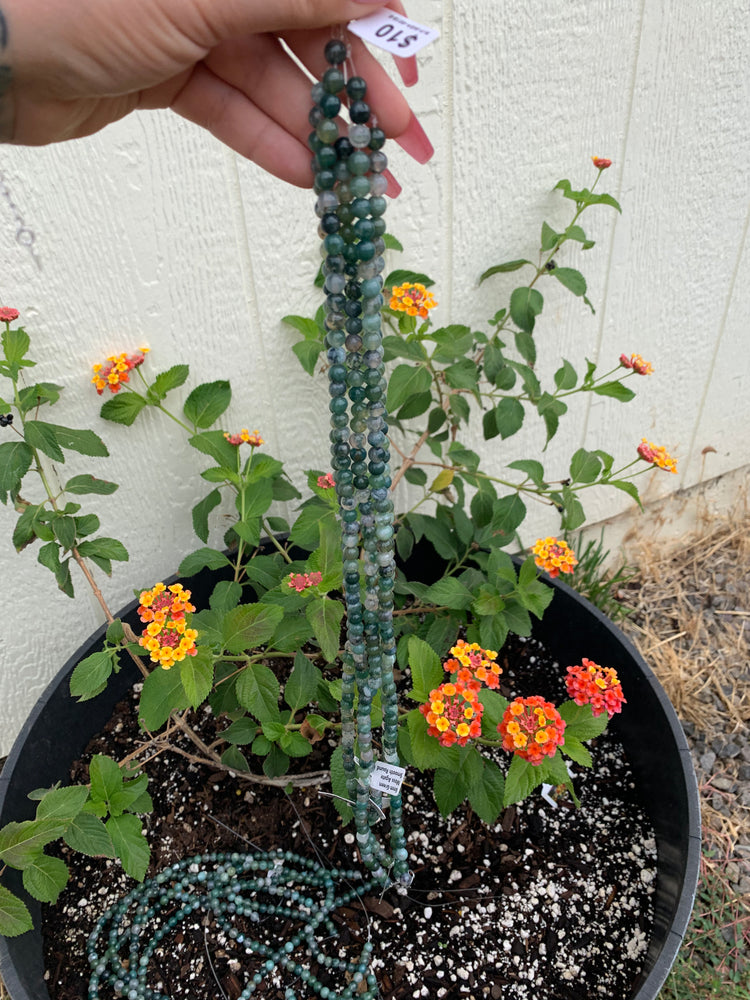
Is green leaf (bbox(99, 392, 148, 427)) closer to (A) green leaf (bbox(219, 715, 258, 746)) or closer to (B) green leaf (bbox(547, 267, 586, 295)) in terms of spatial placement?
(A) green leaf (bbox(219, 715, 258, 746))

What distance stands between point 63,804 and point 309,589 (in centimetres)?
35

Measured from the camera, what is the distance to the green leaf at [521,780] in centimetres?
82

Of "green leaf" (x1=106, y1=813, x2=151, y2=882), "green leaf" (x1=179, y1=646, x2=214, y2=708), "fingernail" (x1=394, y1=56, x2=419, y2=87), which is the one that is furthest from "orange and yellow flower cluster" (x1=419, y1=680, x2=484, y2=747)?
"fingernail" (x1=394, y1=56, x2=419, y2=87)

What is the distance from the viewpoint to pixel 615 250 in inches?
53.4

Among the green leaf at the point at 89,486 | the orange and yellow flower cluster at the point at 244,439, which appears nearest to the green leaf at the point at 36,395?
the green leaf at the point at 89,486

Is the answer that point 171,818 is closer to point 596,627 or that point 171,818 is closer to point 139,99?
point 596,627

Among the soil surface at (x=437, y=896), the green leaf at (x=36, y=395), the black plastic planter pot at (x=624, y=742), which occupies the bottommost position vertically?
the soil surface at (x=437, y=896)

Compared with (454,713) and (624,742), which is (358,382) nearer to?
(454,713)

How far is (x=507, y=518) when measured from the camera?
1.16 metres

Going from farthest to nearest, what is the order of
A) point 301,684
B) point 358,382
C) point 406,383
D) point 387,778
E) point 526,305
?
point 526,305
point 406,383
point 301,684
point 387,778
point 358,382

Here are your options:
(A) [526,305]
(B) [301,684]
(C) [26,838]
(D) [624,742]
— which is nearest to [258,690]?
(B) [301,684]

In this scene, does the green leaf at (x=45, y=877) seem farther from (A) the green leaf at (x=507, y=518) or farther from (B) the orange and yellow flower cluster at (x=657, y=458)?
(B) the orange and yellow flower cluster at (x=657, y=458)

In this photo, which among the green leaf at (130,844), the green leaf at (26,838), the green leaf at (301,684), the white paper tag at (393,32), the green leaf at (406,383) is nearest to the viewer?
the white paper tag at (393,32)

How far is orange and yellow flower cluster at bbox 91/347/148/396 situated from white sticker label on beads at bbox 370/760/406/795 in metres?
0.62
